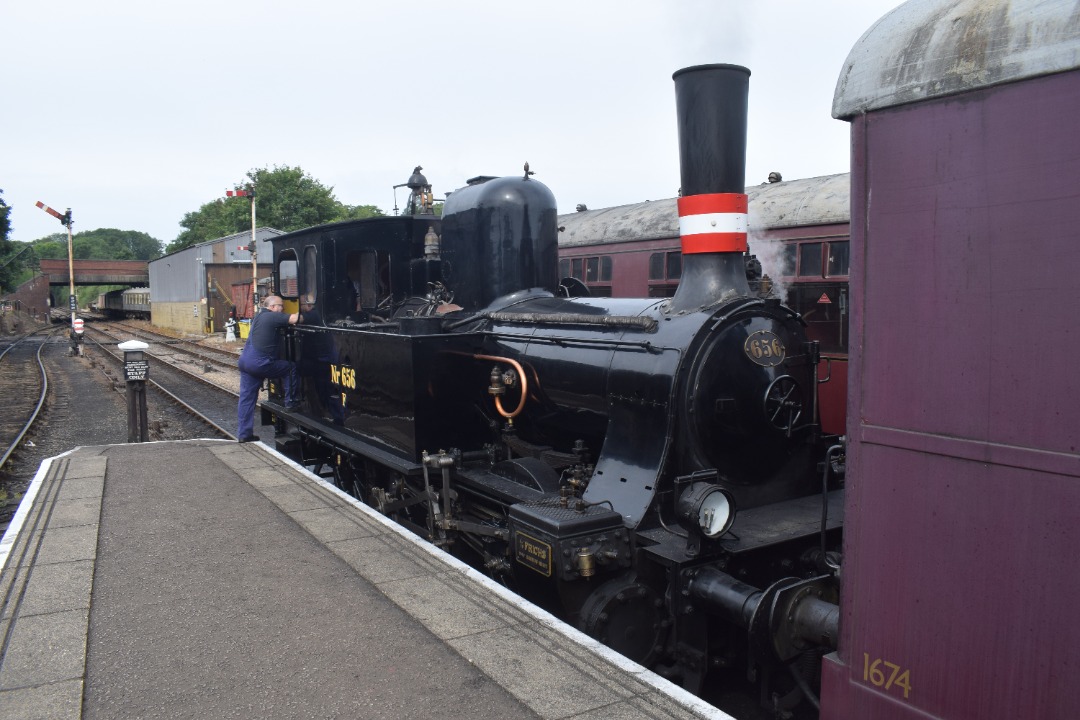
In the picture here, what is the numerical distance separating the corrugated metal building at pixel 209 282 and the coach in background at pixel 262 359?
2504cm

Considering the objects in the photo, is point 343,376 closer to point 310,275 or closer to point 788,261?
point 310,275

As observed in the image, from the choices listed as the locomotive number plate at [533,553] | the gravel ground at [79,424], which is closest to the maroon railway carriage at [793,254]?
the locomotive number plate at [533,553]

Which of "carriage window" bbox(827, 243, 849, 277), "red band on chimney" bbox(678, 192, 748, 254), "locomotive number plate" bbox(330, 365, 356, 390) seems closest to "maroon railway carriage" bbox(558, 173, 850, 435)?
"carriage window" bbox(827, 243, 849, 277)

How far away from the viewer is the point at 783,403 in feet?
13.9

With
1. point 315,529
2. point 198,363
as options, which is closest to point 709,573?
point 315,529

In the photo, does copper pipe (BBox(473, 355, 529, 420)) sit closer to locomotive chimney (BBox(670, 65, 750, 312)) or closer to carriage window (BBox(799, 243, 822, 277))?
locomotive chimney (BBox(670, 65, 750, 312))

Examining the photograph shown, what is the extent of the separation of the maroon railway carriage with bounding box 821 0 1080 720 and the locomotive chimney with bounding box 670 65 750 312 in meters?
1.78

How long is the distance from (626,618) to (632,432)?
0.95 metres

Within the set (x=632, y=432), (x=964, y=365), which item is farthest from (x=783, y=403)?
(x=964, y=365)

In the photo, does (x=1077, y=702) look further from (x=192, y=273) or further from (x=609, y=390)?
(x=192, y=273)

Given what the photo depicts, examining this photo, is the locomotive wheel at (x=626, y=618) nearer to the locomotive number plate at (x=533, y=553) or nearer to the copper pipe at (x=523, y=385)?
the locomotive number plate at (x=533, y=553)

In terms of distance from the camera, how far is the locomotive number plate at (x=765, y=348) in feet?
13.6

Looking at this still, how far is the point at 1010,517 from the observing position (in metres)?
2.02

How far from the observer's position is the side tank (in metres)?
5.76
